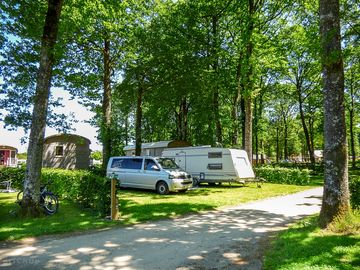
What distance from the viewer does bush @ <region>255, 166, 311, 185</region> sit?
22.7m

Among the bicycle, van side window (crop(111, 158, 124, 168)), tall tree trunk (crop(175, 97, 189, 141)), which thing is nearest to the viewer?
the bicycle

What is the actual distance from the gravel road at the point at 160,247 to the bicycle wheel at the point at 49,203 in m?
3.01

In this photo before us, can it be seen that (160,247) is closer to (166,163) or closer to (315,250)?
(315,250)

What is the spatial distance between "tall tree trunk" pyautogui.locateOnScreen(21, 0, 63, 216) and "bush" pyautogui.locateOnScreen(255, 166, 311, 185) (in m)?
18.0

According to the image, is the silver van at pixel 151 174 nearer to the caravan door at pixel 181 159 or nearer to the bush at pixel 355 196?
the caravan door at pixel 181 159

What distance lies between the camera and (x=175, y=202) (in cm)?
1331

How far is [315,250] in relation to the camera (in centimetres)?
588

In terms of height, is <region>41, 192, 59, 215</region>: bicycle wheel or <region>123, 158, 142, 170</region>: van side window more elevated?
<region>123, 158, 142, 170</region>: van side window

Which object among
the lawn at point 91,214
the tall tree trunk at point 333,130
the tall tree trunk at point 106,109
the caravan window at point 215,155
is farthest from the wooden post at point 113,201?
the tall tree trunk at point 106,109

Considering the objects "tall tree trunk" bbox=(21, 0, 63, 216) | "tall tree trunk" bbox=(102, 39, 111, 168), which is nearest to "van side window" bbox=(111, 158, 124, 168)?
"tall tree trunk" bbox=(102, 39, 111, 168)

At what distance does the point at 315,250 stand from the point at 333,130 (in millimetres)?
3016

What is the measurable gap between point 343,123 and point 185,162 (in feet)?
50.3

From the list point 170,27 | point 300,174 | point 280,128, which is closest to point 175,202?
point 300,174

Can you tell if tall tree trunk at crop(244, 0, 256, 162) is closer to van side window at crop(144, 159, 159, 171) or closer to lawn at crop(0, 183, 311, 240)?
van side window at crop(144, 159, 159, 171)
